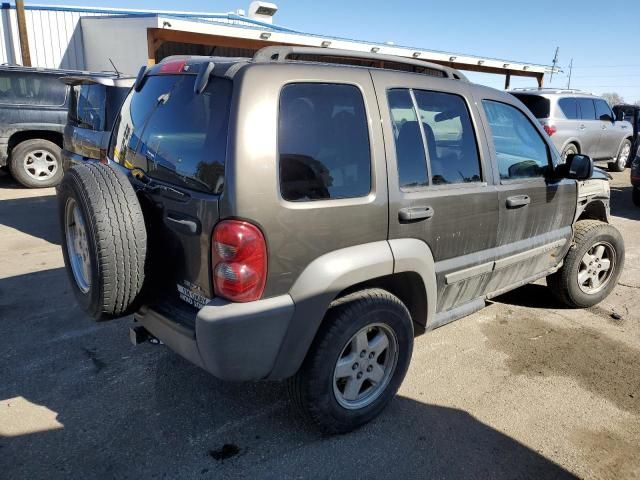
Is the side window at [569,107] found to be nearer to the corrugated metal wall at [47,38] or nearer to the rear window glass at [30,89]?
the rear window glass at [30,89]

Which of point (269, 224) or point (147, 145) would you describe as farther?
point (147, 145)

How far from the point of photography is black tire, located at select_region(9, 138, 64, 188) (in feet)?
28.7

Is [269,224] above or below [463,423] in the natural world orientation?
above

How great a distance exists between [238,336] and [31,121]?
8.40 metres

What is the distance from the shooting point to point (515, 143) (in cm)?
362

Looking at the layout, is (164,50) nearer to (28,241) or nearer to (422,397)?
(28,241)

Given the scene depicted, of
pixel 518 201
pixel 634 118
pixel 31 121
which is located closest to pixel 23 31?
pixel 31 121

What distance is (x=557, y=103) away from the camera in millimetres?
10391

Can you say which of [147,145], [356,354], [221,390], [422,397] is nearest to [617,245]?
[422,397]

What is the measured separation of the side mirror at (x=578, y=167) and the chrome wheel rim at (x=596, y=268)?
965 millimetres

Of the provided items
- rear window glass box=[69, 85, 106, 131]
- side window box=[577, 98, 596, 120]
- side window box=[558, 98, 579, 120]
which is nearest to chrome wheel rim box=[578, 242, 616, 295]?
rear window glass box=[69, 85, 106, 131]

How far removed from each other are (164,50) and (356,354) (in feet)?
62.0

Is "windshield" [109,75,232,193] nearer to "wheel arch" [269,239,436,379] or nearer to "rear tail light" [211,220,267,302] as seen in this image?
"rear tail light" [211,220,267,302]

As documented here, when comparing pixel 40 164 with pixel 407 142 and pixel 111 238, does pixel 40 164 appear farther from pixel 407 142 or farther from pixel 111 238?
pixel 407 142
